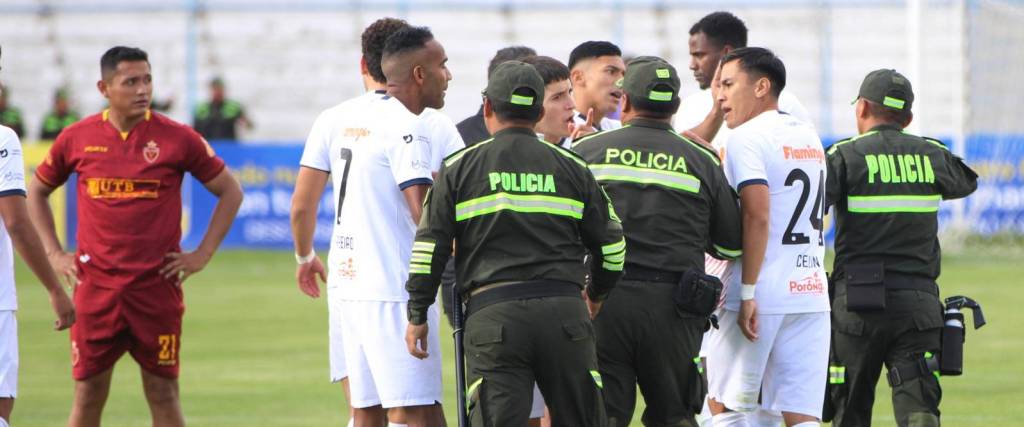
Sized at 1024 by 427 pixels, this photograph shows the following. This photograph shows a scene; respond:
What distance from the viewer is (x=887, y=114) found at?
9.03 metres

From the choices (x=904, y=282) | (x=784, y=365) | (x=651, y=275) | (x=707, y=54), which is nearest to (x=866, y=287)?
(x=904, y=282)

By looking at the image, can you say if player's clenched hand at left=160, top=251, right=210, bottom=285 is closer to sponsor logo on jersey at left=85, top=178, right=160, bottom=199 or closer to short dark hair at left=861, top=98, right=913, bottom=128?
sponsor logo on jersey at left=85, top=178, right=160, bottom=199

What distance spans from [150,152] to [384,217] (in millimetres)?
1707

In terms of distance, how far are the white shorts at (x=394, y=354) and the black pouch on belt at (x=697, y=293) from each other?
1262mm

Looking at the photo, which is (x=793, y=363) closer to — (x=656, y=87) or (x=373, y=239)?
(x=656, y=87)

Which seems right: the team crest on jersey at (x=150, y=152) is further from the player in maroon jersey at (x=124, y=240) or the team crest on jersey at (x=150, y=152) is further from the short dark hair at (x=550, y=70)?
the short dark hair at (x=550, y=70)

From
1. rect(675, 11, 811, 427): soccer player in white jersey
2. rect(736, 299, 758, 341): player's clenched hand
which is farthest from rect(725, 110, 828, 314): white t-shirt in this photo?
rect(675, 11, 811, 427): soccer player in white jersey

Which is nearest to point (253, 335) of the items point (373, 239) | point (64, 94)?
point (373, 239)

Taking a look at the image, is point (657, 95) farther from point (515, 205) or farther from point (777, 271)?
point (777, 271)

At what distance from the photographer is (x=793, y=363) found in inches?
336

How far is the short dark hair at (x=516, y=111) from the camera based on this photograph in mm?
7484

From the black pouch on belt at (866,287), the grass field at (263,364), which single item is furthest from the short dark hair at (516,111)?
the grass field at (263,364)

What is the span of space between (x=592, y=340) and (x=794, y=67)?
85.9 feet

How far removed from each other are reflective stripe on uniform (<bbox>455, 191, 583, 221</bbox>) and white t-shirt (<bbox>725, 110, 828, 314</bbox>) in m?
1.40
